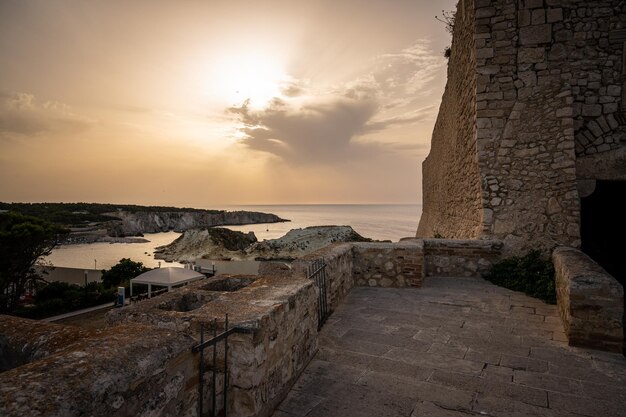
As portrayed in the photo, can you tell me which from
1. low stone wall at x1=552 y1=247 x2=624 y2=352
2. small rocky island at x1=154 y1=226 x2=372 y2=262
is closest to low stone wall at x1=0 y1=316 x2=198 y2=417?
low stone wall at x1=552 y1=247 x2=624 y2=352

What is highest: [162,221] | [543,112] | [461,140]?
[543,112]

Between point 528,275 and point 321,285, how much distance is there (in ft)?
14.7

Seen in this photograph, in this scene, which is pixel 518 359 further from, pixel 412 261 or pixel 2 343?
pixel 2 343

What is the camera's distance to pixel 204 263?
25.6m

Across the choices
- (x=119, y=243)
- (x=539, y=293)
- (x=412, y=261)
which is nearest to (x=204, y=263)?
(x=412, y=261)

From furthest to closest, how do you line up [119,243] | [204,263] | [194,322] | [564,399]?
[119,243] < [204,263] < [564,399] < [194,322]

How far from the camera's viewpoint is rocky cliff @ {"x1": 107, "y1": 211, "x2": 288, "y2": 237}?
9531 centimetres

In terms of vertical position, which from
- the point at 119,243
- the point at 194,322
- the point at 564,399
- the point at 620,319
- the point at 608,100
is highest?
the point at 608,100

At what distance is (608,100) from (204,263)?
80.3ft

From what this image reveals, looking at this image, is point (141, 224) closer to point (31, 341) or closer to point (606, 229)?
point (606, 229)

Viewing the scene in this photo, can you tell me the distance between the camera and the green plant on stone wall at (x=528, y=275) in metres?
6.02

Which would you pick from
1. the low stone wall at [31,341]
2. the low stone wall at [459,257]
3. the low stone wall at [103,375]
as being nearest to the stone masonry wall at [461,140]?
the low stone wall at [459,257]

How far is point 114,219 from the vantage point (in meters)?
91.7

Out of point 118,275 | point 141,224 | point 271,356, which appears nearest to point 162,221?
point 141,224
